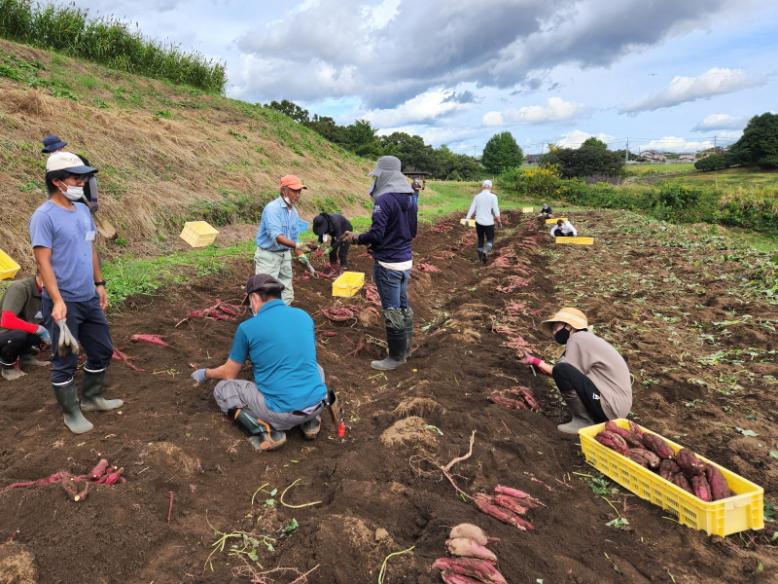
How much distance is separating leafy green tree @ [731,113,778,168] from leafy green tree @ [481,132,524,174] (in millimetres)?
32738

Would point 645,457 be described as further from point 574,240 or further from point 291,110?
point 291,110

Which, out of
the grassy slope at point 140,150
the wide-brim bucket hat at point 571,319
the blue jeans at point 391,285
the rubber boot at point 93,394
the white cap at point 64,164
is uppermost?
the grassy slope at point 140,150

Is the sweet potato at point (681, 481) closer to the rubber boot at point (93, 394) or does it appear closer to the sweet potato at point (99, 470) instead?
the sweet potato at point (99, 470)

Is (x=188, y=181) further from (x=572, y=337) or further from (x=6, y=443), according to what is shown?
(x=572, y=337)

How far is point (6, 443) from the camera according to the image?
3314 mm

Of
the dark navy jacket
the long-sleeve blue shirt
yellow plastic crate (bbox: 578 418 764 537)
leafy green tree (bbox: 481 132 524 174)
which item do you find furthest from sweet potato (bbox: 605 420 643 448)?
leafy green tree (bbox: 481 132 524 174)

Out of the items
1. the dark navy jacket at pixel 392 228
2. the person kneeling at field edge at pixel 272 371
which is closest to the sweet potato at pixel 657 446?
the person kneeling at field edge at pixel 272 371

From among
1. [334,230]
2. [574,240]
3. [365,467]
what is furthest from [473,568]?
[574,240]

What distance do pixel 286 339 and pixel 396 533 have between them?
144 centimetres

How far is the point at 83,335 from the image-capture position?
3564 millimetres

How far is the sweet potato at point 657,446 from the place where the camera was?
3.19 m

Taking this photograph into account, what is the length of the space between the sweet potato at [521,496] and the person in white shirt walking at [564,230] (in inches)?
468

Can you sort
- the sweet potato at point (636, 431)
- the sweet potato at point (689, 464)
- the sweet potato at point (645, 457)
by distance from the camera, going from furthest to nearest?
the sweet potato at point (636, 431) < the sweet potato at point (645, 457) < the sweet potato at point (689, 464)

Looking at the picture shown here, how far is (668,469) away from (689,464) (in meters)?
0.13
